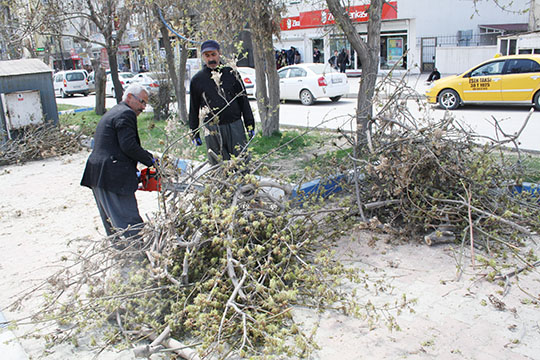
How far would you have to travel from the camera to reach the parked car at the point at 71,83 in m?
30.8

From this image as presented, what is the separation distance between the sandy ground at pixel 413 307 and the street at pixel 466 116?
4.20 m

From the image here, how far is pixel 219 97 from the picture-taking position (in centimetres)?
591

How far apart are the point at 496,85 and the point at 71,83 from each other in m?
25.1

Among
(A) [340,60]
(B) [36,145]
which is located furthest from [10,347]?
(A) [340,60]

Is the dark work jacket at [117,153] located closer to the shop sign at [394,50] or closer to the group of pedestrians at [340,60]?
the group of pedestrians at [340,60]

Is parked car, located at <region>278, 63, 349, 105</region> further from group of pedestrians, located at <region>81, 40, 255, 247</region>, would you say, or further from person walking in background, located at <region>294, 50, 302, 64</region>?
group of pedestrians, located at <region>81, 40, 255, 247</region>

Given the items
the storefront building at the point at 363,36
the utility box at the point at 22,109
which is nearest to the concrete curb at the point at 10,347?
the utility box at the point at 22,109

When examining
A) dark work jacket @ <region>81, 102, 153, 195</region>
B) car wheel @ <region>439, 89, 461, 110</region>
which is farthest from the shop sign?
dark work jacket @ <region>81, 102, 153, 195</region>

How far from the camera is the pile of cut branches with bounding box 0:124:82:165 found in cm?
1005

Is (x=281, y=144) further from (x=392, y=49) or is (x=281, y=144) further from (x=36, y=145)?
(x=392, y=49)

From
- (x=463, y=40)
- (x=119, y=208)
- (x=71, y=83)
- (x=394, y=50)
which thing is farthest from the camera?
(x=71, y=83)

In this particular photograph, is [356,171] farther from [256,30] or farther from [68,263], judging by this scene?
[256,30]

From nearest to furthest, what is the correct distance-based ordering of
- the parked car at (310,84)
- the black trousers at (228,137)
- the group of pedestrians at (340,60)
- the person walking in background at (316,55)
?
the black trousers at (228,137) < the parked car at (310,84) < the group of pedestrians at (340,60) < the person walking in background at (316,55)

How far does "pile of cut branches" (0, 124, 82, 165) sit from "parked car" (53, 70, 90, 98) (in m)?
21.7
